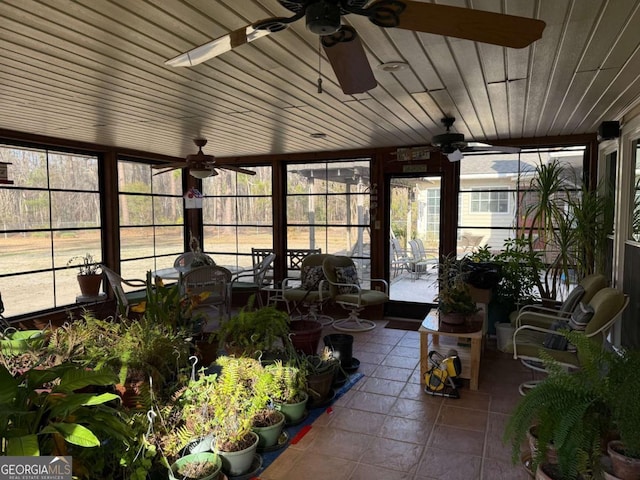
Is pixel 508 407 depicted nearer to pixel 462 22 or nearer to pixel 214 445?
pixel 214 445

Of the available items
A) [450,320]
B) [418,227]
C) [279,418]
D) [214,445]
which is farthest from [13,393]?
[418,227]

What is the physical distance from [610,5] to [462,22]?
0.92 meters

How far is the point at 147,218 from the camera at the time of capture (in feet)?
21.8

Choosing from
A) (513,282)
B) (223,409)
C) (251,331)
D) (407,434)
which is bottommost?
(407,434)

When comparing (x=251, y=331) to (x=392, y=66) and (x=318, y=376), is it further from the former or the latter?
(x=392, y=66)

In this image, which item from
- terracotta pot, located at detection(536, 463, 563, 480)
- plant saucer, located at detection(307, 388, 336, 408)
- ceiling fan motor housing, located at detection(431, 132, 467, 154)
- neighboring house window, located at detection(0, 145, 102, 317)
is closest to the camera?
terracotta pot, located at detection(536, 463, 563, 480)

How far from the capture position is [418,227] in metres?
6.05

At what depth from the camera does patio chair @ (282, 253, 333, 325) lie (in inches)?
A: 224

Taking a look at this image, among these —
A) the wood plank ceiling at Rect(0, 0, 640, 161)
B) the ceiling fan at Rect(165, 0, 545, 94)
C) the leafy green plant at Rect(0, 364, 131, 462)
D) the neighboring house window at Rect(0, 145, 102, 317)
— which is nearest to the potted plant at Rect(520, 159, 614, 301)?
the wood plank ceiling at Rect(0, 0, 640, 161)

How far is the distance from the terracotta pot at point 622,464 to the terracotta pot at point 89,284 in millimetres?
5319

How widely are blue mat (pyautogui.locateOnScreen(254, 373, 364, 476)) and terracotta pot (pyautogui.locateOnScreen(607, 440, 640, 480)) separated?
1.74m

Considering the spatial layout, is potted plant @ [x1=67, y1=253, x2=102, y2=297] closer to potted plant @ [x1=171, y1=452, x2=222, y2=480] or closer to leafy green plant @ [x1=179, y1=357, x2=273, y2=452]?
leafy green plant @ [x1=179, y1=357, x2=273, y2=452]

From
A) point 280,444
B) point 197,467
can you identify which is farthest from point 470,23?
point 280,444

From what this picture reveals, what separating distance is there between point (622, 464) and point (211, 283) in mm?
3980
